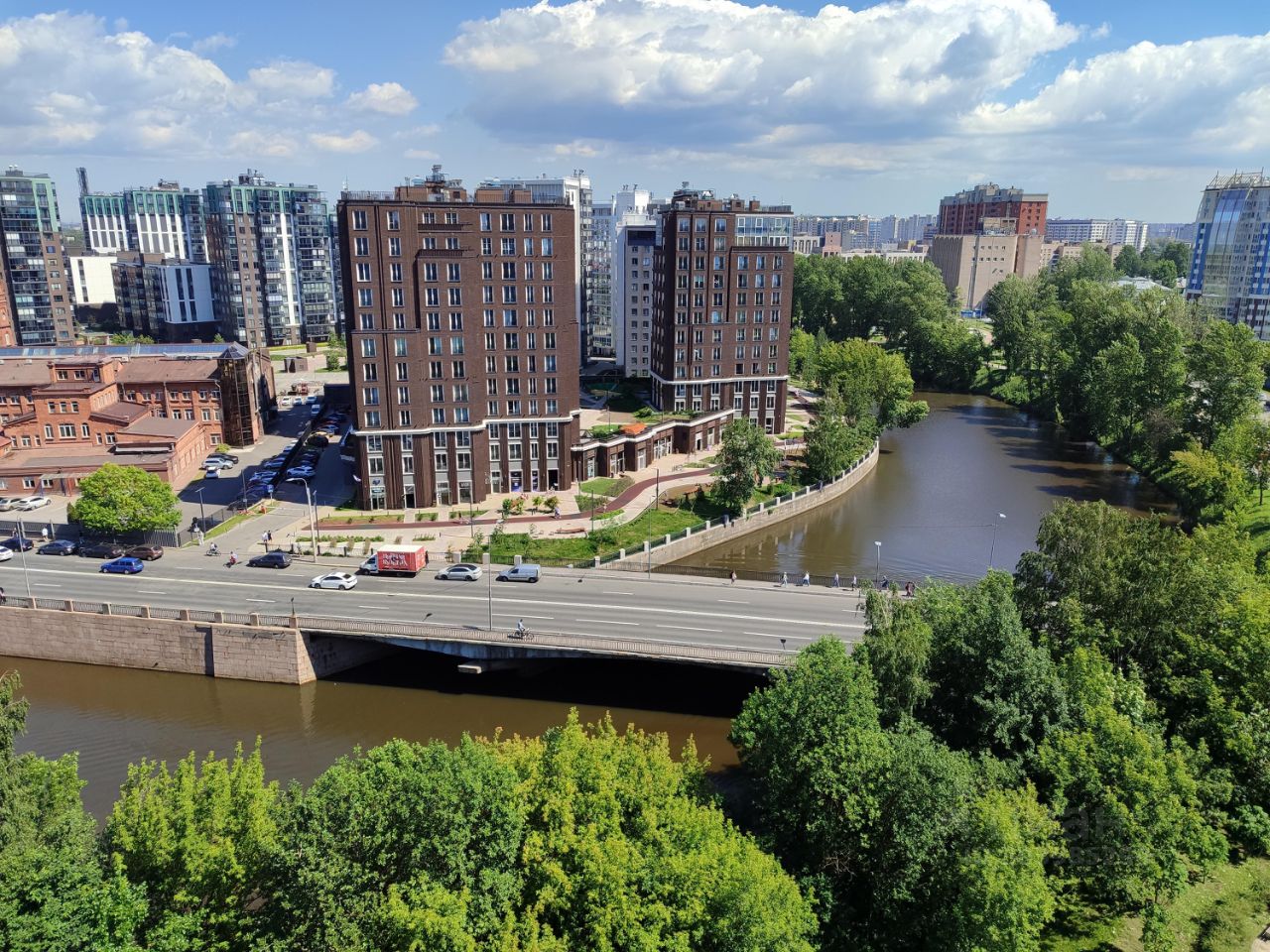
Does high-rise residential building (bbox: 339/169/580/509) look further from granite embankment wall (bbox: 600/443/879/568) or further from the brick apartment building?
the brick apartment building

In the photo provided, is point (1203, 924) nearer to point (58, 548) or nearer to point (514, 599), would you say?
point (514, 599)

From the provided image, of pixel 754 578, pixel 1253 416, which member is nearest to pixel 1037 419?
pixel 1253 416

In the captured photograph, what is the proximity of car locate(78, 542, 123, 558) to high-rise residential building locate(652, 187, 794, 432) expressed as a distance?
170 feet

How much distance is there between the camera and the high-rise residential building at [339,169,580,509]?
209 feet

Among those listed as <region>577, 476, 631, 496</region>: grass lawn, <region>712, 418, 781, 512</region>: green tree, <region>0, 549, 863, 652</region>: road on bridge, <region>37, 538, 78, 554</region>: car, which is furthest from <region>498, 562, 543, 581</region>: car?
<region>37, 538, 78, 554</region>: car

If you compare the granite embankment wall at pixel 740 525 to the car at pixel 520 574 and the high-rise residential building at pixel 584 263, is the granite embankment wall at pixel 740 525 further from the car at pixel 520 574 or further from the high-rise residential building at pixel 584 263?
the high-rise residential building at pixel 584 263

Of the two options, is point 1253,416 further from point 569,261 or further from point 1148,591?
point 569,261

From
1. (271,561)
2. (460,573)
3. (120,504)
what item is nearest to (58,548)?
(120,504)

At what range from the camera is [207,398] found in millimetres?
89188

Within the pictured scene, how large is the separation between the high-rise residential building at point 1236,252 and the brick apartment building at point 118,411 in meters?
146

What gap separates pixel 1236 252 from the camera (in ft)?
465

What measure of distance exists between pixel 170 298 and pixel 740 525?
389 ft

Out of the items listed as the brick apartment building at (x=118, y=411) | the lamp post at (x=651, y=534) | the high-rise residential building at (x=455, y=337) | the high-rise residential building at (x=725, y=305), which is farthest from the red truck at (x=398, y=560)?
the high-rise residential building at (x=725, y=305)

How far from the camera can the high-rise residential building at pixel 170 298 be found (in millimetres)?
145125
